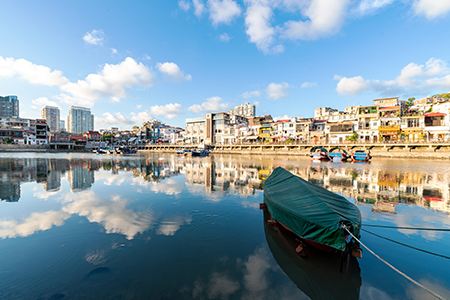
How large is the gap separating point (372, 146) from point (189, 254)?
58214mm

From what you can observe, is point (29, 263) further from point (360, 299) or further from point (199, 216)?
point (360, 299)

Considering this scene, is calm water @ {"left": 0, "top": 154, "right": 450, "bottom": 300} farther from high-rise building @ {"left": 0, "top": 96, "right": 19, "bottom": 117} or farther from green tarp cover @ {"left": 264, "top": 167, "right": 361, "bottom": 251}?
high-rise building @ {"left": 0, "top": 96, "right": 19, "bottom": 117}

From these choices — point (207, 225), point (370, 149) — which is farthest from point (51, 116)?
point (370, 149)

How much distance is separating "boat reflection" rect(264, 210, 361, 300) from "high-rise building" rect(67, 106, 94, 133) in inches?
8842

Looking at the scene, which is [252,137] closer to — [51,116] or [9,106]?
[9,106]

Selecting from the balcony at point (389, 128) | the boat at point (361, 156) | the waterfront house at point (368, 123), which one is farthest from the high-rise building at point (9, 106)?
the balcony at point (389, 128)

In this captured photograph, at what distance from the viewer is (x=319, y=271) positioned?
5.33 metres

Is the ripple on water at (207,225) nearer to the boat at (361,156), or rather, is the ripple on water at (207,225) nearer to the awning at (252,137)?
the boat at (361,156)

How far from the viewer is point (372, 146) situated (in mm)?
49438

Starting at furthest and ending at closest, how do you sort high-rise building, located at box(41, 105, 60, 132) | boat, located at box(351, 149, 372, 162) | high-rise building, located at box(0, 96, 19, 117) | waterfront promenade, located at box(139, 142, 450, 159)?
high-rise building, located at box(41, 105, 60, 132) → high-rise building, located at box(0, 96, 19, 117) → waterfront promenade, located at box(139, 142, 450, 159) → boat, located at box(351, 149, 372, 162)

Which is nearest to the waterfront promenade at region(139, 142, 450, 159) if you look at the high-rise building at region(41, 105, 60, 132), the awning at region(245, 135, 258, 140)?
the awning at region(245, 135, 258, 140)

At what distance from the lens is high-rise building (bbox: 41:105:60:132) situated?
15952 cm

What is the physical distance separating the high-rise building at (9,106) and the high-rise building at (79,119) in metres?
44.9

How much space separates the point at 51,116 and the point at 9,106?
40.2 metres
